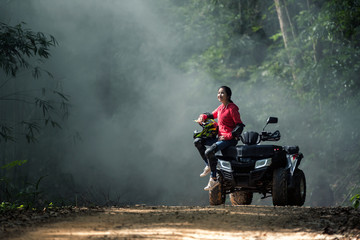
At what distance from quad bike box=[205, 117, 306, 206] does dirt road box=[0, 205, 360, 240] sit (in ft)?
2.83

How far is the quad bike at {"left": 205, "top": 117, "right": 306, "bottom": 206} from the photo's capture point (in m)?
6.85

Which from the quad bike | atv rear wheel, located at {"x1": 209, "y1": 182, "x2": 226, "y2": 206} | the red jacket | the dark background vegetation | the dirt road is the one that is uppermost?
the dark background vegetation

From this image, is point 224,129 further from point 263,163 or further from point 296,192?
point 296,192

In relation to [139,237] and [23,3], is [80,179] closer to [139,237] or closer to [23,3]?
[23,3]

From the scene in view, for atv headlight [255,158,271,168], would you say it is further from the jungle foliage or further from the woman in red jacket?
the jungle foliage

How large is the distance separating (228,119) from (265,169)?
0.90m

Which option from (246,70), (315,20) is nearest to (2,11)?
(246,70)

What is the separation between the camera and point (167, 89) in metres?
20.6

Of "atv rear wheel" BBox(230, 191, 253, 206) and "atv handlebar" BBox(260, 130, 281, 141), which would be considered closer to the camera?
"atv handlebar" BBox(260, 130, 281, 141)

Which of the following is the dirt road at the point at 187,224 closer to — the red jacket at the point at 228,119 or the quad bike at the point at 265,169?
the quad bike at the point at 265,169

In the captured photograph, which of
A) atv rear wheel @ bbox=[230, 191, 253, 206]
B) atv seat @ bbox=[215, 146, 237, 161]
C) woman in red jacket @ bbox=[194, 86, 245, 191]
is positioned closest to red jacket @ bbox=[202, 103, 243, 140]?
woman in red jacket @ bbox=[194, 86, 245, 191]

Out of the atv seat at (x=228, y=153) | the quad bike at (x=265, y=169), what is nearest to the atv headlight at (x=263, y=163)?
the quad bike at (x=265, y=169)

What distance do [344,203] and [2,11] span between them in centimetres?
1298

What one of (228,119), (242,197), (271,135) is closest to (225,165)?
(228,119)
